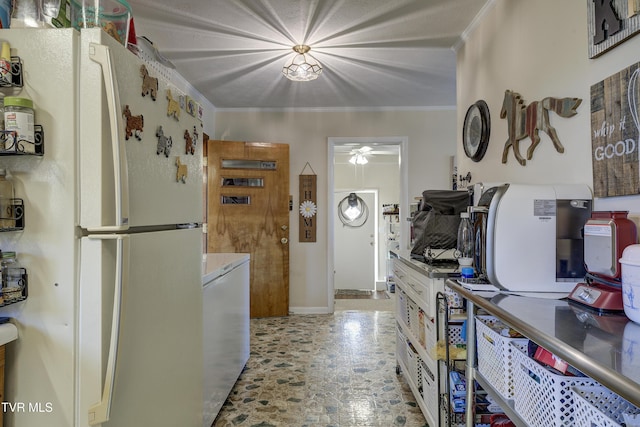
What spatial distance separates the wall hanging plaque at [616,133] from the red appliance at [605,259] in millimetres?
154

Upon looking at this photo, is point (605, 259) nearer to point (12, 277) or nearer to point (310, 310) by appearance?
point (12, 277)

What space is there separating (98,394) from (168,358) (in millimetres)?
414

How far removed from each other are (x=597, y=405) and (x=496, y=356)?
1.22 feet

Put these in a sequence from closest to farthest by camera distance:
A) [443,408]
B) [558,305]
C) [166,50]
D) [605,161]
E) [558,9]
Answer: [558,305] < [605,161] < [558,9] < [443,408] < [166,50]

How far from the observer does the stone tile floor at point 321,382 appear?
6.90ft

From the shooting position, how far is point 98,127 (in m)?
0.97

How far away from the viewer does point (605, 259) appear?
1069 millimetres

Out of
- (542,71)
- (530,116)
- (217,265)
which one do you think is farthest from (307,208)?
(542,71)

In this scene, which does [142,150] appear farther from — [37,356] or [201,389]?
[201,389]

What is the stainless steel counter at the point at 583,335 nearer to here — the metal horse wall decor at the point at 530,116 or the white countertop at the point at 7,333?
the metal horse wall decor at the point at 530,116

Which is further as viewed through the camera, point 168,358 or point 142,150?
point 168,358

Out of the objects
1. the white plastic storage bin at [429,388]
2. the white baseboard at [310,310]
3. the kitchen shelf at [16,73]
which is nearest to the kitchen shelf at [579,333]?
the white plastic storage bin at [429,388]

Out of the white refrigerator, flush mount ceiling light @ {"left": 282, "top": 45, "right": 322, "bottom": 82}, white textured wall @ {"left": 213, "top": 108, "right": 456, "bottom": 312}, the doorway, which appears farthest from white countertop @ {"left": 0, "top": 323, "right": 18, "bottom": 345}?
the doorway

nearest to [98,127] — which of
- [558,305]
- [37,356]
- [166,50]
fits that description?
[37,356]
